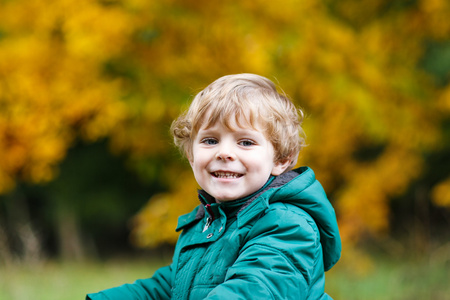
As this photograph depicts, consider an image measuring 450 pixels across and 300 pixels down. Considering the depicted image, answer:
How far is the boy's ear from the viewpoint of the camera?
1.97m

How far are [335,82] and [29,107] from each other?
307 centimetres

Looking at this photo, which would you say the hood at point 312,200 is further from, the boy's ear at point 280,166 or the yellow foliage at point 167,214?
the yellow foliage at point 167,214

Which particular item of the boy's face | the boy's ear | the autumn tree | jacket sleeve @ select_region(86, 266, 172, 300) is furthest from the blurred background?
the boy's face

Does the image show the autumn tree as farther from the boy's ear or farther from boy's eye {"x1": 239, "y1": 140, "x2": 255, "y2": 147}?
boy's eye {"x1": 239, "y1": 140, "x2": 255, "y2": 147}

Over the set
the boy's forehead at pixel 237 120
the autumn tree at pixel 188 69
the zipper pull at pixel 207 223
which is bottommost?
the zipper pull at pixel 207 223

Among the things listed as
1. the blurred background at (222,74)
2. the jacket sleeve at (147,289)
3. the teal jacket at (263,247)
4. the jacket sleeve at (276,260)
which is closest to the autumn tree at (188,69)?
the blurred background at (222,74)

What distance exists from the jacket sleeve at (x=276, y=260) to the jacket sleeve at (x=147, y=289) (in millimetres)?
518

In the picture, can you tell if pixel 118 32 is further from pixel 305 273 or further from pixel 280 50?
pixel 305 273

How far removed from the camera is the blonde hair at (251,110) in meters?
1.83

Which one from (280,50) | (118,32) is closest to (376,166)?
(280,50)

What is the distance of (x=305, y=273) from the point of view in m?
1.67

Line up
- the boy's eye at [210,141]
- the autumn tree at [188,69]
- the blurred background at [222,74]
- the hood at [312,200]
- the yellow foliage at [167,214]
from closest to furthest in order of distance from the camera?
the hood at [312,200] → the boy's eye at [210,141] → the blurred background at [222,74] → the autumn tree at [188,69] → the yellow foliage at [167,214]

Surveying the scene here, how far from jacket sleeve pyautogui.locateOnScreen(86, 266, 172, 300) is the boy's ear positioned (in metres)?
0.54

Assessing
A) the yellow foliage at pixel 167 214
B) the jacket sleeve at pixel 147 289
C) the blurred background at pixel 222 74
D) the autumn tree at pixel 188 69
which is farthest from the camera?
A: the yellow foliage at pixel 167 214
